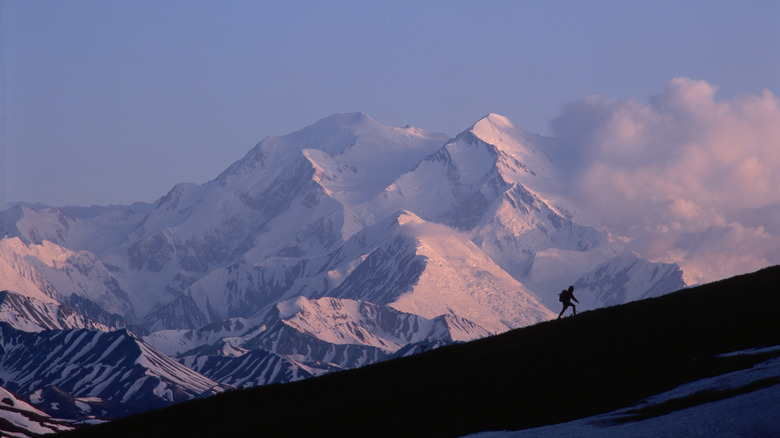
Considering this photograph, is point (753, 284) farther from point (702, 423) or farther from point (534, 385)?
point (702, 423)

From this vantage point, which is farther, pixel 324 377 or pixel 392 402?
pixel 324 377

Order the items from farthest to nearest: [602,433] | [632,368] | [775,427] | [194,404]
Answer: [194,404], [632,368], [602,433], [775,427]

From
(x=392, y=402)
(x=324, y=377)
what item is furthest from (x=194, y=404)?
(x=392, y=402)

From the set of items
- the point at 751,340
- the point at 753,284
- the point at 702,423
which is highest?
the point at 753,284

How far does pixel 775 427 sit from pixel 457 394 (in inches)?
713

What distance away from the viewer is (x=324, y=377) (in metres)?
62.1

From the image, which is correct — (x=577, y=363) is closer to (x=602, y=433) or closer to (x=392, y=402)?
(x=392, y=402)

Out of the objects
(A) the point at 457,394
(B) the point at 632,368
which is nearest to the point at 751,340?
(B) the point at 632,368

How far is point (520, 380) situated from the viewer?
4953cm

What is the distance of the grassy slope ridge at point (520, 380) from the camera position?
147 ft

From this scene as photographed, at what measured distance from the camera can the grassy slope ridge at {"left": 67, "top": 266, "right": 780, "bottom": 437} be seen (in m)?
44.8

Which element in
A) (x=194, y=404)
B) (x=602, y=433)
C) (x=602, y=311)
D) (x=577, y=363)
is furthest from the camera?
(x=602, y=311)

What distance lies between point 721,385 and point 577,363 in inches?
411

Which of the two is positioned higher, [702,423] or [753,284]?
[753,284]
